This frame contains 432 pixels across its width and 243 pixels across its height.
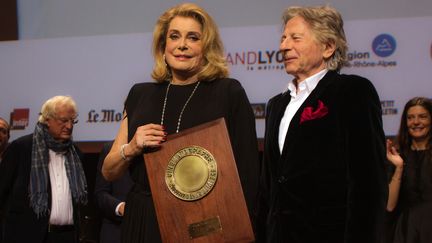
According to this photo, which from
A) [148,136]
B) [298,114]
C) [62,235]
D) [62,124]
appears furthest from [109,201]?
[298,114]

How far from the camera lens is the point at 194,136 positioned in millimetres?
1975

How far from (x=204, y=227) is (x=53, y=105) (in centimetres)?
294

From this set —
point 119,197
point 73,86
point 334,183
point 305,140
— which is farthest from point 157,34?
point 73,86

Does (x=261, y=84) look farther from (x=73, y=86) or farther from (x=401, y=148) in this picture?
(x=73, y=86)

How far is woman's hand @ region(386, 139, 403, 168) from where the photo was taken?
12.0 feet

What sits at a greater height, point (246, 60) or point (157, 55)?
point (246, 60)

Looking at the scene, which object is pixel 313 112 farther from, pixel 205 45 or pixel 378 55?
pixel 378 55

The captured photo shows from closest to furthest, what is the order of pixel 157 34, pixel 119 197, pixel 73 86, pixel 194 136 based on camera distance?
pixel 194 136 < pixel 157 34 < pixel 119 197 < pixel 73 86

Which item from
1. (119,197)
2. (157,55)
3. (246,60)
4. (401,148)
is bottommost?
→ (119,197)

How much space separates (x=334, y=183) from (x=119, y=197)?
2401 millimetres

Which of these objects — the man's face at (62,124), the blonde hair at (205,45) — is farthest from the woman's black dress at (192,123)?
the man's face at (62,124)

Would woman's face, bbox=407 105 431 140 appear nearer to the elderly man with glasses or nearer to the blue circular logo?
the blue circular logo

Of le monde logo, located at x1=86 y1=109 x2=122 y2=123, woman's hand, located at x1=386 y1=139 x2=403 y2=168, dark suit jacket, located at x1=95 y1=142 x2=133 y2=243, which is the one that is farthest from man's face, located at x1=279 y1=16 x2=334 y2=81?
le monde logo, located at x1=86 y1=109 x2=122 y2=123

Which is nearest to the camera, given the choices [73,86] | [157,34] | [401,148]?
[157,34]
